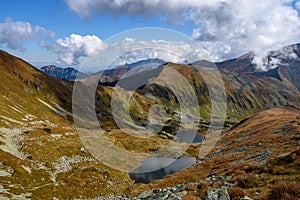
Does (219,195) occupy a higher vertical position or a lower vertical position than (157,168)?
lower

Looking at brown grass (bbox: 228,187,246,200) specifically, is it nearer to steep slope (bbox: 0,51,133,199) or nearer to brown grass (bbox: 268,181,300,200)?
brown grass (bbox: 268,181,300,200)

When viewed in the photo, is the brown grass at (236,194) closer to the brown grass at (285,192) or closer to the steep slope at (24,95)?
the brown grass at (285,192)

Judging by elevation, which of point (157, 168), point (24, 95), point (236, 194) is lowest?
point (236, 194)

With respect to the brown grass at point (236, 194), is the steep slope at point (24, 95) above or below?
above

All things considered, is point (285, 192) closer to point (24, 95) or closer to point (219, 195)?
point (219, 195)

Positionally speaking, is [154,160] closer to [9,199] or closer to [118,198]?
[118,198]

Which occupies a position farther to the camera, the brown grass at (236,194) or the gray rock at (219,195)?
A: the brown grass at (236,194)

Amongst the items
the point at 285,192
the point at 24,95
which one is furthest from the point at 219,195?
the point at 24,95

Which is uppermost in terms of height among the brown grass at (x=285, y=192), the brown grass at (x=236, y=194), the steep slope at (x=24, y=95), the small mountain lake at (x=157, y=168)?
the steep slope at (x=24, y=95)

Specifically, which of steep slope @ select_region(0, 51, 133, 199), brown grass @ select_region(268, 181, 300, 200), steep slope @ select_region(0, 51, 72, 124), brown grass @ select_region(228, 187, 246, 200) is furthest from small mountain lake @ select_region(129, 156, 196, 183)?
brown grass @ select_region(268, 181, 300, 200)

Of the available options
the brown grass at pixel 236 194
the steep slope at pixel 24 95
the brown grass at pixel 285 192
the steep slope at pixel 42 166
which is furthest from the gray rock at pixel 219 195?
the steep slope at pixel 24 95
